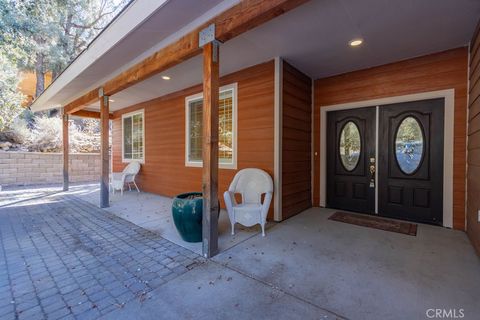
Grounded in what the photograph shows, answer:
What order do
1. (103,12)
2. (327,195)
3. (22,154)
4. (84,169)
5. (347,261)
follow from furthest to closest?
1. (103,12)
2. (84,169)
3. (22,154)
4. (327,195)
5. (347,261)

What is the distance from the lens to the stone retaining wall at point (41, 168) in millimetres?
7371

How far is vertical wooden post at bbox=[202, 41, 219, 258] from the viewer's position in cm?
246

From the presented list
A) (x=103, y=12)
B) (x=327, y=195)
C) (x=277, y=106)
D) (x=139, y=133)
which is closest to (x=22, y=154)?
(x=139, y=133)

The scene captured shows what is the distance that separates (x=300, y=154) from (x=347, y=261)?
7.26 ft

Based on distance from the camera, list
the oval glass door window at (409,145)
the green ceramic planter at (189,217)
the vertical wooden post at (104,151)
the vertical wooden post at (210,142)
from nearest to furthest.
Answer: the vertical wooden post at (210,142)
the green ceramic planter at (189,217)
the oval glass door window at (409,145)
the vertical wooden post at (104,151)

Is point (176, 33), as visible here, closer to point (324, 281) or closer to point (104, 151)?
point (104, 151)

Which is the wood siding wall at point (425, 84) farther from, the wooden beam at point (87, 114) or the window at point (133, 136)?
the wooden beam at point (87, 114)

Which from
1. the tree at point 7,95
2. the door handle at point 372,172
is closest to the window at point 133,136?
the tree at point 7,95

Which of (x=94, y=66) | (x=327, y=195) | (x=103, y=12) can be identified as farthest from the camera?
(x=103, y=12)

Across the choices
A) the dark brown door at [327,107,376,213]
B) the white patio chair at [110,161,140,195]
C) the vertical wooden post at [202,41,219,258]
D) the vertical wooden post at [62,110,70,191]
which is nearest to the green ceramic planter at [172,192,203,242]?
the vertical wooden post at [202,41,219,258]

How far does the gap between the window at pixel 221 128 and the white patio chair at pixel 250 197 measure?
29.1 inches

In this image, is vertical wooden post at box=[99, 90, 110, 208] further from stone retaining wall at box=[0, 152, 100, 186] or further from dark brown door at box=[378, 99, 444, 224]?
dark brown door at box=[378, 99, 444, 224]

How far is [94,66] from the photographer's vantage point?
396 cm

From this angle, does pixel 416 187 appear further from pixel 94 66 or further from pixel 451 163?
pixel 94 66
